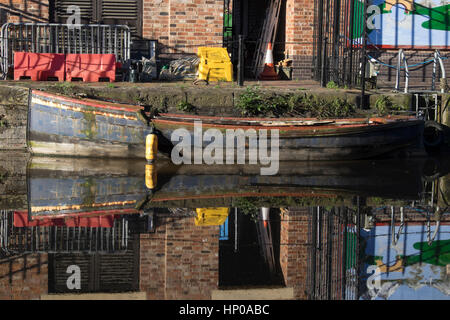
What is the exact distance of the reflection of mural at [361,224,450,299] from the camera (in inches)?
256

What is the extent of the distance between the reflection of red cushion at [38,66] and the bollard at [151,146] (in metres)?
3.42

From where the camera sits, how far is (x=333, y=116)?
14.5 meters

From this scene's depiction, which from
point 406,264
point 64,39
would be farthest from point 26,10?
point 406,264

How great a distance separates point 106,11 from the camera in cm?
1738

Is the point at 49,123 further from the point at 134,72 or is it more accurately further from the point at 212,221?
the point at 212,221

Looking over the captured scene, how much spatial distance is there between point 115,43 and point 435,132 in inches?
283

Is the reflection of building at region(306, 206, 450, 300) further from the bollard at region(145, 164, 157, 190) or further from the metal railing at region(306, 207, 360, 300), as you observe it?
the bollard at region(145, 164, 157, 190)

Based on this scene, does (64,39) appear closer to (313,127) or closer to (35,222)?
(313,127)

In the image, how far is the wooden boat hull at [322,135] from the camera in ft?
43.9

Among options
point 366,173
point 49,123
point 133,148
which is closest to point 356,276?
point 366,173

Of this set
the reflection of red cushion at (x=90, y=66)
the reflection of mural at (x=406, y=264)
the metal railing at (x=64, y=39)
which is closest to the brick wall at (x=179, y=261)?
the reflection of mural at (x=406, y=264)

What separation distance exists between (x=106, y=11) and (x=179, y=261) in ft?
36.8

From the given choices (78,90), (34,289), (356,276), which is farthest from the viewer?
(78,90)

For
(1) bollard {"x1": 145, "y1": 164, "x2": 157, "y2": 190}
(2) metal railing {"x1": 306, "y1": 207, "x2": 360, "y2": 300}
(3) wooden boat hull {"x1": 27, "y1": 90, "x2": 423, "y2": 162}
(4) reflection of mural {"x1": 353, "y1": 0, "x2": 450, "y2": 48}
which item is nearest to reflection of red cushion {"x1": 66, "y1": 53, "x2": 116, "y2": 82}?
(3) wooden boat hull {"x1": 27, "y1": 90, "x2": 423, "y2": 162}
